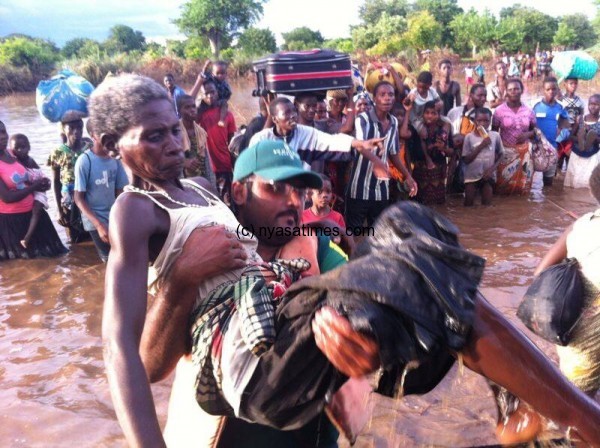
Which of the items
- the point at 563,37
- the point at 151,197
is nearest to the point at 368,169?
the point at 151,197

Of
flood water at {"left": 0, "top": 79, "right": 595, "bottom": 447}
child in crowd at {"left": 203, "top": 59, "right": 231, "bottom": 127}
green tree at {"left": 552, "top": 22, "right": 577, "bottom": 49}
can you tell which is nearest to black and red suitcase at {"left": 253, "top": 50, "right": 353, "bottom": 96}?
child in crowd at {"left": 203, "top": 59, "right": 231, "bottom": 127}

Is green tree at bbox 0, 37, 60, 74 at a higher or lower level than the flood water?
higher

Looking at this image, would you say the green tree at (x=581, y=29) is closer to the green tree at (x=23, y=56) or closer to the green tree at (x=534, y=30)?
the green tree at (x=534, y=30)

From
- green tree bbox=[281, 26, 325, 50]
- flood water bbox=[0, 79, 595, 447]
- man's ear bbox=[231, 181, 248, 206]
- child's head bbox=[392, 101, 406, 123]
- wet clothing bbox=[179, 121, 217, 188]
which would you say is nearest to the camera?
man's ear bbox=[231, 181, 248, 206]

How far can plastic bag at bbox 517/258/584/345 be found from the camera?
2.18 meters

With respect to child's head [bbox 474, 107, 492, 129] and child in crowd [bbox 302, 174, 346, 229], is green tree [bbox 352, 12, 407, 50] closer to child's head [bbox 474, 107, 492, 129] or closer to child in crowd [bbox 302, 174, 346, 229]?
child's head [bbox 474, 107, 492, 129]

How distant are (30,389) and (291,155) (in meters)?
3.01

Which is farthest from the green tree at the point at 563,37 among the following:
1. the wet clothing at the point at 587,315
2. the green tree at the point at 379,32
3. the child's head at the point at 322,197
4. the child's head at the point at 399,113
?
the wet clothing at the point at 587,315

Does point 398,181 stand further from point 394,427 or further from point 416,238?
point 416,238

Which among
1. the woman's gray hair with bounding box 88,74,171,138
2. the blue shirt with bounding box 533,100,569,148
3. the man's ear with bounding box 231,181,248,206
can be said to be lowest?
the blue shirt with bounding box 533,100,569,148

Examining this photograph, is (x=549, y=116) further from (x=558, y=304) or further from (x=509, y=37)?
(x=509, y=37)

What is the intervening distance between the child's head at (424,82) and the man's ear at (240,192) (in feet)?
19.4

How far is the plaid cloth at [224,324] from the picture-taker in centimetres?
100

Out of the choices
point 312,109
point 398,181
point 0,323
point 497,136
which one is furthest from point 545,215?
point 0,323
